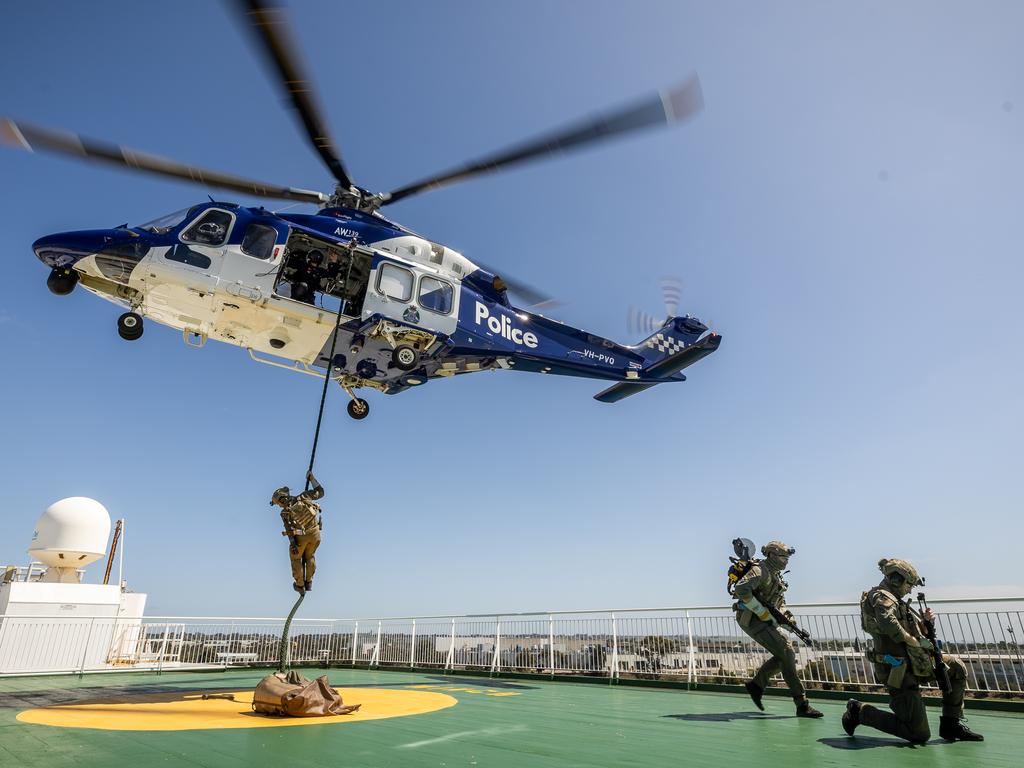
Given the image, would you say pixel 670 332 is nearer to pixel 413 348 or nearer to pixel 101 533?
pixel 413 348

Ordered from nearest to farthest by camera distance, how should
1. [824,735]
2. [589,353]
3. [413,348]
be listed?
[824,735], [413,348], [589,353]

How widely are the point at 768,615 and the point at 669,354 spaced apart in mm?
8529

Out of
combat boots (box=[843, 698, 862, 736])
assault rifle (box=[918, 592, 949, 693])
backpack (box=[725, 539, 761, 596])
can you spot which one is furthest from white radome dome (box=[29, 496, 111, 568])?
assault rifle (box=[918, 592, 949, 693])

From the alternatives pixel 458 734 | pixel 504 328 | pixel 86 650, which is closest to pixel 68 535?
pixel 86 650

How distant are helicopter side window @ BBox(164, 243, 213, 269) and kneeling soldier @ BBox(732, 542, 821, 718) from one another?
32.1ft

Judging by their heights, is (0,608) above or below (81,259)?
below

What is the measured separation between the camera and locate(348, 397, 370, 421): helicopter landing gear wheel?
12914mm

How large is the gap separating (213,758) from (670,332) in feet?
42.8

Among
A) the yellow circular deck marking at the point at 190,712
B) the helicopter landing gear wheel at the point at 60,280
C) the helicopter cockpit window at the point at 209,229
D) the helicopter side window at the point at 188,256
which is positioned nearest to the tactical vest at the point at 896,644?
the yellow circular deck marking at the point at 190,712

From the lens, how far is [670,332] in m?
15.0

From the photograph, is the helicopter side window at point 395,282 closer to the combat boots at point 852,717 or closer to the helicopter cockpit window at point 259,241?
the helicopter cockpit window at point 259,241

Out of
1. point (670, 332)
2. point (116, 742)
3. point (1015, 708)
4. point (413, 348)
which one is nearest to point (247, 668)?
point (413, 348)

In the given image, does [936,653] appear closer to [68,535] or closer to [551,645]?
[551,645]

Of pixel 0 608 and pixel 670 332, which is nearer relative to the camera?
pixel 670 332
